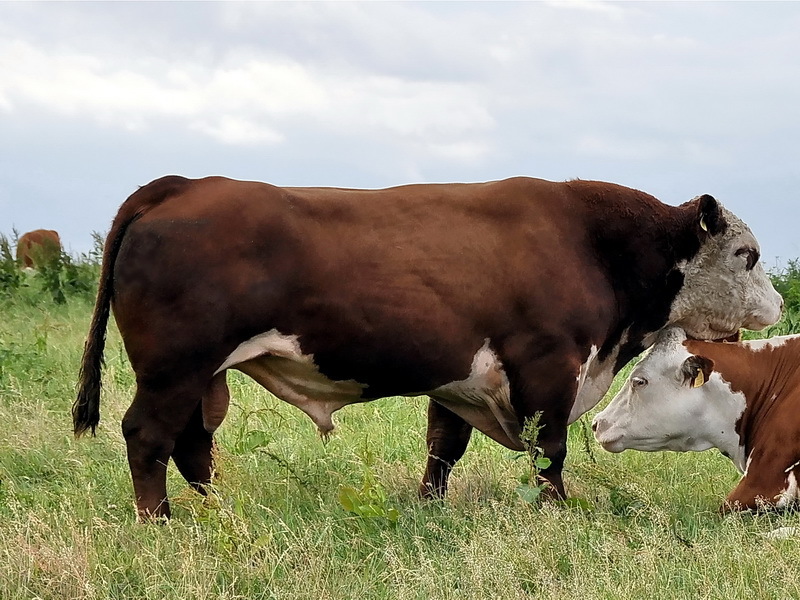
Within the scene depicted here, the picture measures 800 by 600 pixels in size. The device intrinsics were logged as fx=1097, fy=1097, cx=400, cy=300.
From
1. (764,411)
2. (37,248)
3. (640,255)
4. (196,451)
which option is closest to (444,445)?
(196,451)

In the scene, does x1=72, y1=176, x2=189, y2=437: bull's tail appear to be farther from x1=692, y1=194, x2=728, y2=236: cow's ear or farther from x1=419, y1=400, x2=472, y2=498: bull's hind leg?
x1=692, y1=194, x2=728, y2=236: cow's ear

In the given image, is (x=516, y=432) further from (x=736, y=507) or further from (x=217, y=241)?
(x=217, y=241)

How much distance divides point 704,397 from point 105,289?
10.5ft

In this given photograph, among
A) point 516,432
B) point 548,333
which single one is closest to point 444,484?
point 516,432

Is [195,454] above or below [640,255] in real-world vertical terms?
below

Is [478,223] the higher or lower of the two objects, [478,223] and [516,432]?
the higher

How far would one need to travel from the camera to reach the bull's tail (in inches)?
200

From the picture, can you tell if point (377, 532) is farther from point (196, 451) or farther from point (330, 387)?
point (196, 451)

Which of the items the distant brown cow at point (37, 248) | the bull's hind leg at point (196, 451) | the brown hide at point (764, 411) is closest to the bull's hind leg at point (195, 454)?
the bull's hind leg at point (196, 451)

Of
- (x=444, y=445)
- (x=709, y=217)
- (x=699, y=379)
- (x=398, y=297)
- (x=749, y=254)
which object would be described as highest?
(x=709, y=217)

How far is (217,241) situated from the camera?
4930mm

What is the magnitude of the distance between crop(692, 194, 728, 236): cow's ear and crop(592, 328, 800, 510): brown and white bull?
602 millimetres

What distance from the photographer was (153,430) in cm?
496

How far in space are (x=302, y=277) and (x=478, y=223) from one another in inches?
40.5
